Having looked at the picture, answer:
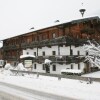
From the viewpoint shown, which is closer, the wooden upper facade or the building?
the building

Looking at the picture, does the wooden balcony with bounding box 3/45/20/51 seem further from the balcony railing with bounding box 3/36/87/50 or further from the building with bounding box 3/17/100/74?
the balcony railing with bounding box 3/36/87/50

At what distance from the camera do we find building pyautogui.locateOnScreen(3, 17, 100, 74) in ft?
142

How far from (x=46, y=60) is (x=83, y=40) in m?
6.88

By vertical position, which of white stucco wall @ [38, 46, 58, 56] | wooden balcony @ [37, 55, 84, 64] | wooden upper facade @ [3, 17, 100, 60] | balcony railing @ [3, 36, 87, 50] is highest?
wooden upper facade @ [3, 17, 100, 60]

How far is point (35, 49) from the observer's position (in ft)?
173

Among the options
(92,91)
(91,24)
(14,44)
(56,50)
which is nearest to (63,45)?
(56,50)

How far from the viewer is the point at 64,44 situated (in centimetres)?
4306

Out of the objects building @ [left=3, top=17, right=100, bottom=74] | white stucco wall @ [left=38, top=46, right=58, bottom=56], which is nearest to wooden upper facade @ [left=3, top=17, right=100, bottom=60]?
building @ [left=3, top=17, right=100, bottom=74]

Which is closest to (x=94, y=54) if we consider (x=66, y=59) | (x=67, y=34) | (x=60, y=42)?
Answer: (x=66, y=59)

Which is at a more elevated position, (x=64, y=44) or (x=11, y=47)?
(x=11, y=47)

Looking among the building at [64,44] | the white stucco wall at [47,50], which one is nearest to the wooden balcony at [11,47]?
the building at [64,44]

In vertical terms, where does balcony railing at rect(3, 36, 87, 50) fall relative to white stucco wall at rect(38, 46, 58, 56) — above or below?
above

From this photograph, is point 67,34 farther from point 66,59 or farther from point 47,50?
point 47,50

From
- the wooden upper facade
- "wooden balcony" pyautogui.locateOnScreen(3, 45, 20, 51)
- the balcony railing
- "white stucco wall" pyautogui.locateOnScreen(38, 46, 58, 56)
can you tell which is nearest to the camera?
the balcony railing
